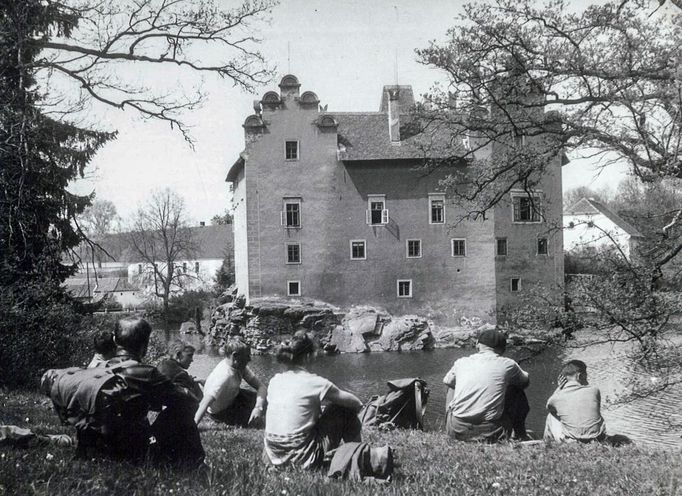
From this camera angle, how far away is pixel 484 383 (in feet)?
19.8

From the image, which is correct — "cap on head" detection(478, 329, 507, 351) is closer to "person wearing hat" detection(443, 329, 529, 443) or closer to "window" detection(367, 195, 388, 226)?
"person wearing hat" detection(443, 329, 529, 443)

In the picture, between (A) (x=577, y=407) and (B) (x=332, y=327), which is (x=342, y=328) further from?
(A) (x=577, y=407)

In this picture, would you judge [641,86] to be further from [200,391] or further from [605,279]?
[200,391]

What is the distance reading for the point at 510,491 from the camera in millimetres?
4238

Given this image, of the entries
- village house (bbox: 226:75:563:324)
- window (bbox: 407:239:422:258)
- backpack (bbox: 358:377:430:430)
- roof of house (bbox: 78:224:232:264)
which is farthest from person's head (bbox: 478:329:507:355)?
roof of house (bbox: 78:224:232:264)

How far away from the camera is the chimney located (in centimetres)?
3922

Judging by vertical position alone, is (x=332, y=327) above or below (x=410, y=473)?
below

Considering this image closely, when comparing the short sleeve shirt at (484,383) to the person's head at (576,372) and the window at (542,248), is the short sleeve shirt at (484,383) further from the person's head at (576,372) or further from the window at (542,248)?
the window at (542,248)

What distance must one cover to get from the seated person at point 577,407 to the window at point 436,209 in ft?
108

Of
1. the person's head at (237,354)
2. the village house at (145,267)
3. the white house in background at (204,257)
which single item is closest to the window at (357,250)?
the village house at (145,267)

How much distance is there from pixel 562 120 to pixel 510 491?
818cm

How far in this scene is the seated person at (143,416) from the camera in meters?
3.95

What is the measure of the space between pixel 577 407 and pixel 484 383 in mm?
1336

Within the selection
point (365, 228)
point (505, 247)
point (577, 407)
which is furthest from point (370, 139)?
point (577, 407)
